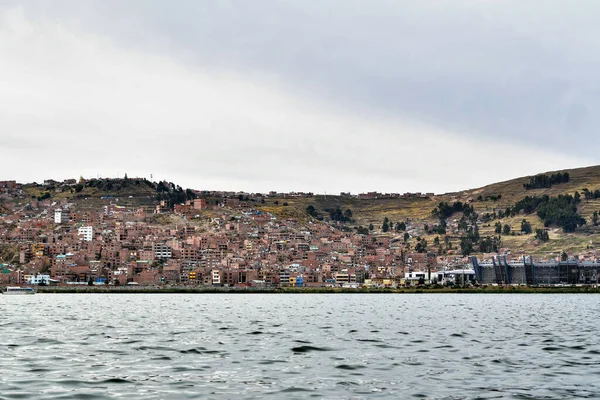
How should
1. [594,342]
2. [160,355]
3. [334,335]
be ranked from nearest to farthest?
1. [160,355]
2. [594,342]
3. [334,335]

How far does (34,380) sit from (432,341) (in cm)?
2488

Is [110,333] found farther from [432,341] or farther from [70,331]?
[432,341]

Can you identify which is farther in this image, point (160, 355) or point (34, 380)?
point (160, 355)

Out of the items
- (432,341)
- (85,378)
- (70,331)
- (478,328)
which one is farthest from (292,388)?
(478,328)

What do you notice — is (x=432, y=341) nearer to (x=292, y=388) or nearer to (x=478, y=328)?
(x=478, y=328)

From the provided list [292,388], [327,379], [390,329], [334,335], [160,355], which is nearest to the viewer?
[292,388]

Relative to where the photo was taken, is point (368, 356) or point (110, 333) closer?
point (368, 356)

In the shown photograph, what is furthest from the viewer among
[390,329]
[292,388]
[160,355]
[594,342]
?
[390,329]

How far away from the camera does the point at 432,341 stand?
1881 inches

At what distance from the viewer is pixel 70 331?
177 ft

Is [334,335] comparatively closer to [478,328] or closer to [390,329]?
[390,329]

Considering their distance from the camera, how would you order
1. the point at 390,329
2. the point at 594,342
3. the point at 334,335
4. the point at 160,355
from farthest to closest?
the point at 390,329, the point at 334,335, the point at 594,342, the point at 160,355

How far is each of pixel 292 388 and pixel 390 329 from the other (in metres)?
31.0

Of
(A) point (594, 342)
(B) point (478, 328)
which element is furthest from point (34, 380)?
(B) point (478, 328)
